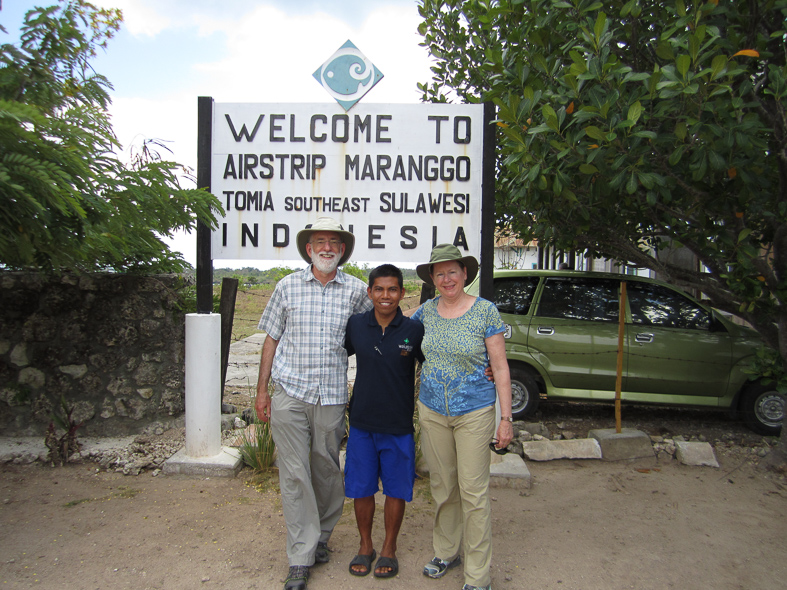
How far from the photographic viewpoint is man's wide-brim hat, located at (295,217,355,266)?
10.3 feet

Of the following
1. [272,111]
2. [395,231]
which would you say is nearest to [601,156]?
[395,231]

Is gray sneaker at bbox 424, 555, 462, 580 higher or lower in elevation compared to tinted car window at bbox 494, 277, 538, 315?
lower

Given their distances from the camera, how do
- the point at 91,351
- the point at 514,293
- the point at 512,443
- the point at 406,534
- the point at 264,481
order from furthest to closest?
the point at 514,293 < the point at 512,443 < the point at 91,351 < the point at 264,481 < the point at 406,534

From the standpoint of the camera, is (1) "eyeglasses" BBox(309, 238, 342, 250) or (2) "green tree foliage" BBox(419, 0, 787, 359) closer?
(1) "eyeglasses" BBox(309, 238, 342, 250)

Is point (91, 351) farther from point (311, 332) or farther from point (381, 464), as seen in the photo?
point (381, 464)

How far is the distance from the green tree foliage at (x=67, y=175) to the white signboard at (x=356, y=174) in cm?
45

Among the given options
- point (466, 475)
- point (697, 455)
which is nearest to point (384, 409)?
point (466, 475)

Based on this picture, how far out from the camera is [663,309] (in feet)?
20.4

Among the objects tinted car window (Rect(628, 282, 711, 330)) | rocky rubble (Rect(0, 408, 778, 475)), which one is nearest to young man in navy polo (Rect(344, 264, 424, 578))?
rocky rubble (Rect(0, 408, 778, 475))

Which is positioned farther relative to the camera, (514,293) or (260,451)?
(514,293)

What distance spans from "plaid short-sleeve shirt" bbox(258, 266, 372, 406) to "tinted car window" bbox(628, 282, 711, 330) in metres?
4.18

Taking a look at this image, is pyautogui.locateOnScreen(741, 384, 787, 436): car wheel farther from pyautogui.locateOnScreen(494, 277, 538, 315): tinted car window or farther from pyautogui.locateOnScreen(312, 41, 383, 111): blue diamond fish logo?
pyautogui.locateOnScreen(312, 41, 383, 111): blue diamond fish logo

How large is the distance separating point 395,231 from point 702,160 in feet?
6.99

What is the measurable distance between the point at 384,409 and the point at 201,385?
6.52ft
